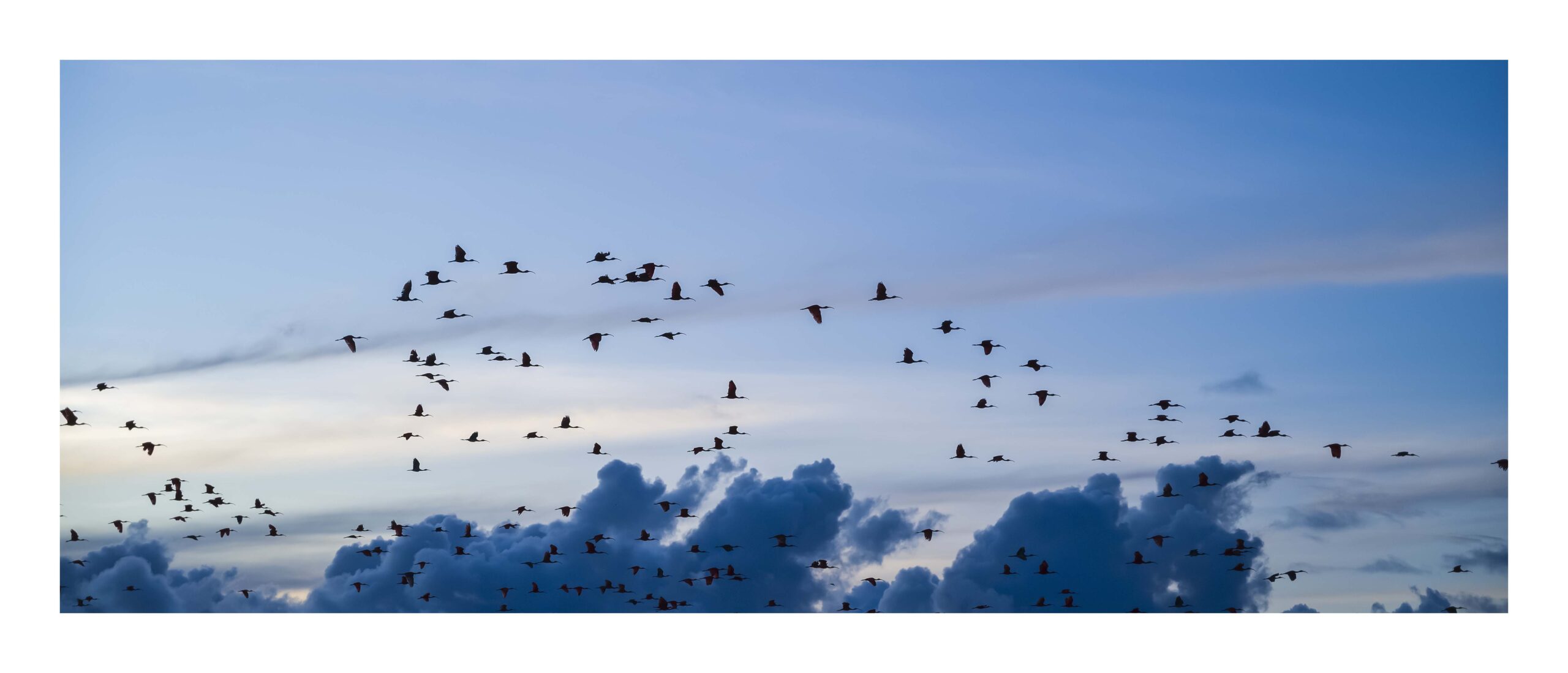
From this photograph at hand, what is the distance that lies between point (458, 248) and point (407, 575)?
29.0 meters

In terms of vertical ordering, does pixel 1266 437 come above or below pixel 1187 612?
above

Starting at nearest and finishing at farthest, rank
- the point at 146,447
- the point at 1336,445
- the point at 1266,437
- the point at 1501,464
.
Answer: the point at 1501,464
the point at 1336,445
the point at 1266,437
the point at 146,447

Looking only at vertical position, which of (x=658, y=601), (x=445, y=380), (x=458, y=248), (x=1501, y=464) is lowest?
(x=658, y=601)

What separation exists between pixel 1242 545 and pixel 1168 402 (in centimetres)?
1174

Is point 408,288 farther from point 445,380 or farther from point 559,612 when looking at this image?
point 559,612

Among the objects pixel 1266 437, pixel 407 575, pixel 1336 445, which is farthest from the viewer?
pixel 407 575

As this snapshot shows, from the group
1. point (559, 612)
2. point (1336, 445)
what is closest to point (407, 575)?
point (559, 612)

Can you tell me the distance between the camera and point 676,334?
81125 mm

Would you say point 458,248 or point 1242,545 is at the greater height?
point 458,248

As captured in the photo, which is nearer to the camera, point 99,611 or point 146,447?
point 99,611

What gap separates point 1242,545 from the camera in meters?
89.4

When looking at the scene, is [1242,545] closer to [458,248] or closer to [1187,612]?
[1187,612]

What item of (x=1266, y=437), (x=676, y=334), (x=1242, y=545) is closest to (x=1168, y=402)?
(x=1266, y=437)

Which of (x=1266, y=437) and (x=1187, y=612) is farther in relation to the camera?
(x=1266, y=437)
